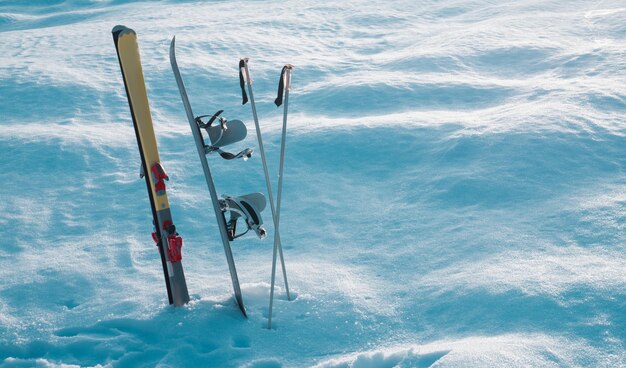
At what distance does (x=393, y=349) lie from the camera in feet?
9.91

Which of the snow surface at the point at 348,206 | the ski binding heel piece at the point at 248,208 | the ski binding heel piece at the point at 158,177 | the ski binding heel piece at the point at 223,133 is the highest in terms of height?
the ski binding heel piece at the point at 223,133

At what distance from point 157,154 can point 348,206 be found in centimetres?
202

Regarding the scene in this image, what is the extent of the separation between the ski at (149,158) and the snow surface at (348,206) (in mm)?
227

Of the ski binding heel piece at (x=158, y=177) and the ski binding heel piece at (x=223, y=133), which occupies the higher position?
the ski binding heel piece at (x=223, y=133)

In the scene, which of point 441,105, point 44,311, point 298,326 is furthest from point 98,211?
point 441,105

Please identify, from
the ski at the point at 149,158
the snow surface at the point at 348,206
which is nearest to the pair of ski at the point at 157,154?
the ski at the point at 149,158

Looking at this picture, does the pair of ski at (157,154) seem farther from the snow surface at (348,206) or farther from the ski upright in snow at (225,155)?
the snow surface at (348,206)

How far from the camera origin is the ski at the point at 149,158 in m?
3.02

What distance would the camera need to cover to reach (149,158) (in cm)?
314

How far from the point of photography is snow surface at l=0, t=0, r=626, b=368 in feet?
10.3

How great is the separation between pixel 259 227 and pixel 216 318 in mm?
579

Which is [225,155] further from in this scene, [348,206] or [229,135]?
[348,206]

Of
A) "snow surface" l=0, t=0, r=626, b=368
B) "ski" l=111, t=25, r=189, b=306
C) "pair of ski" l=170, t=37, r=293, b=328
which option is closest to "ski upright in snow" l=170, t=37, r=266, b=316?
"pair of ski" l=170, t=37, r=293, b=328

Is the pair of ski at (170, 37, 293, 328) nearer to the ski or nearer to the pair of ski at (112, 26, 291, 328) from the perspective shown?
the pair of ski at (112, 26, 291, 328)
